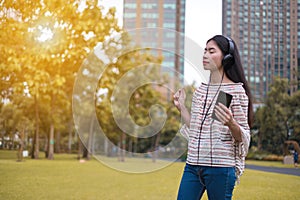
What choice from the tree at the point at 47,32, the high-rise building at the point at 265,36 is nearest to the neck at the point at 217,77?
the tree at the point at 47,32

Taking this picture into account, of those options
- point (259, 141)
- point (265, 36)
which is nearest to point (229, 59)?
point (259, 141)

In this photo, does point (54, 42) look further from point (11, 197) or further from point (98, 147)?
point (98, 147)

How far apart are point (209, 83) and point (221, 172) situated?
1.23ft

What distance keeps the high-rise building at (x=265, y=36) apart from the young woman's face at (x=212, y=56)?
19998mm

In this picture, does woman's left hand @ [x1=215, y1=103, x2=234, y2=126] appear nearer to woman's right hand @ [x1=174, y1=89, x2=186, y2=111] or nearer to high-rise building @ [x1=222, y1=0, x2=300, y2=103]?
woman's right hand @ [x1=174, y1=89, x2=186, y2=111]

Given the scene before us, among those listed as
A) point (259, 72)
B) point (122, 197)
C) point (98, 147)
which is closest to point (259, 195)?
point (122, 197)

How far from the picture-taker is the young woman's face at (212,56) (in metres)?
1.83

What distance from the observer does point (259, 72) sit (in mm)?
31891

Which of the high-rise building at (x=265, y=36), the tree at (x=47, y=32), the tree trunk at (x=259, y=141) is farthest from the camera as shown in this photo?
the tree trunk at (x=259, y=141)

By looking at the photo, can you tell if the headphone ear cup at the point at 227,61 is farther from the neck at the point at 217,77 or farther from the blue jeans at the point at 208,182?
the blue jeans at the point at 208,182

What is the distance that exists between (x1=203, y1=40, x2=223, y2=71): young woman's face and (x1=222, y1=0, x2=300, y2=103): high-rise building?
787 inches

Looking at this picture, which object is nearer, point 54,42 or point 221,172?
point 221,172

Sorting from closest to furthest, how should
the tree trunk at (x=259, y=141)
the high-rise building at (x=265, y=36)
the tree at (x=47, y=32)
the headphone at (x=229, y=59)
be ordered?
the headphone at (x=229, y=59) < the tree at (x=47, y=32) < the high-rise building at (x=265, y=36) < the tree trunk at (x=259, y=141)

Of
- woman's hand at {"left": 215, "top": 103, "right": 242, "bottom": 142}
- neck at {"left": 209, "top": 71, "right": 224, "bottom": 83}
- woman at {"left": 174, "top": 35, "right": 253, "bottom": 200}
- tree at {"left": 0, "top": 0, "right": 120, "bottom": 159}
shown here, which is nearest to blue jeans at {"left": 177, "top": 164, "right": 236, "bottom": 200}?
woman at {"left": 174, "top": 35, "right": 253, "bottom": 200}
